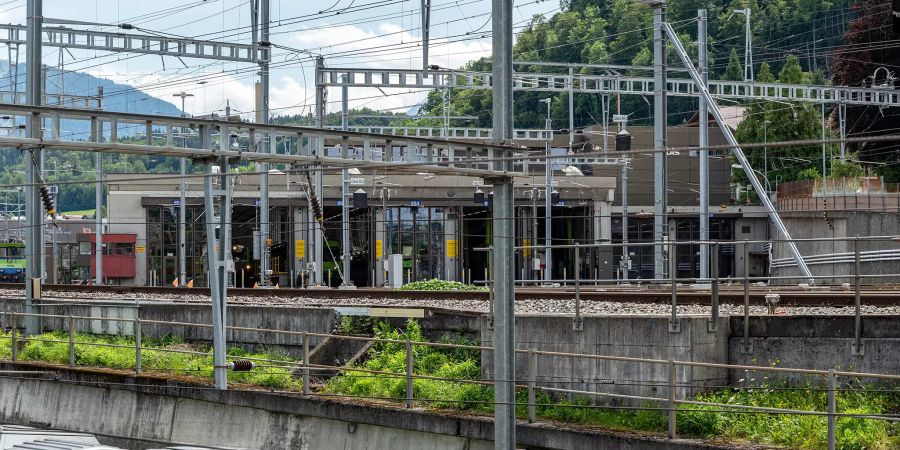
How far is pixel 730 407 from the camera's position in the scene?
12.0m

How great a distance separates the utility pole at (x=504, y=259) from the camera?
38.7 ft

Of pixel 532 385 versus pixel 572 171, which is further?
pixel 572 171

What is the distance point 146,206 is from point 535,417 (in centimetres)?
4787

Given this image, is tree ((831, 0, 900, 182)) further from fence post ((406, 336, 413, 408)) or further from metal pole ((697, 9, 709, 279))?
fence post ((406, 336, 413, 408))

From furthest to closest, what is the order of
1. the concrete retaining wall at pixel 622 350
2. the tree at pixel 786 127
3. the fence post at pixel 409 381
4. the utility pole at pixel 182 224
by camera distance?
the tree at pixel 786 127 → the utility pole at pixel 182 224 → the fence post at pixel 409 381 → the concrete retaining wall at pixel 622 350

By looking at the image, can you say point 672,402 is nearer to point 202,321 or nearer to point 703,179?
point 202,321

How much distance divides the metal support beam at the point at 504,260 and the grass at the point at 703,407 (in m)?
1.73

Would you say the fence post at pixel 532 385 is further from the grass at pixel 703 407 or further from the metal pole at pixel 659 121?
the metal pole at pixel 659 121

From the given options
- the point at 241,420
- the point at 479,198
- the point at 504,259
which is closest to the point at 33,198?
the point at 241,420

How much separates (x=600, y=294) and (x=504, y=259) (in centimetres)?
884

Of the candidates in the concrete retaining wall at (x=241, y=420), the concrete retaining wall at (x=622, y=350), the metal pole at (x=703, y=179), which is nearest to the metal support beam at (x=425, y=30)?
the metal pole at (x=703, y=179)

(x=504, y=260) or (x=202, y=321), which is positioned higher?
(x=504, y=260)

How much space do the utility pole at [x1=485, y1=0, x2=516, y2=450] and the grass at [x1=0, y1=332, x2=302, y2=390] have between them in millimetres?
5902

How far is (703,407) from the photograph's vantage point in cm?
1377
